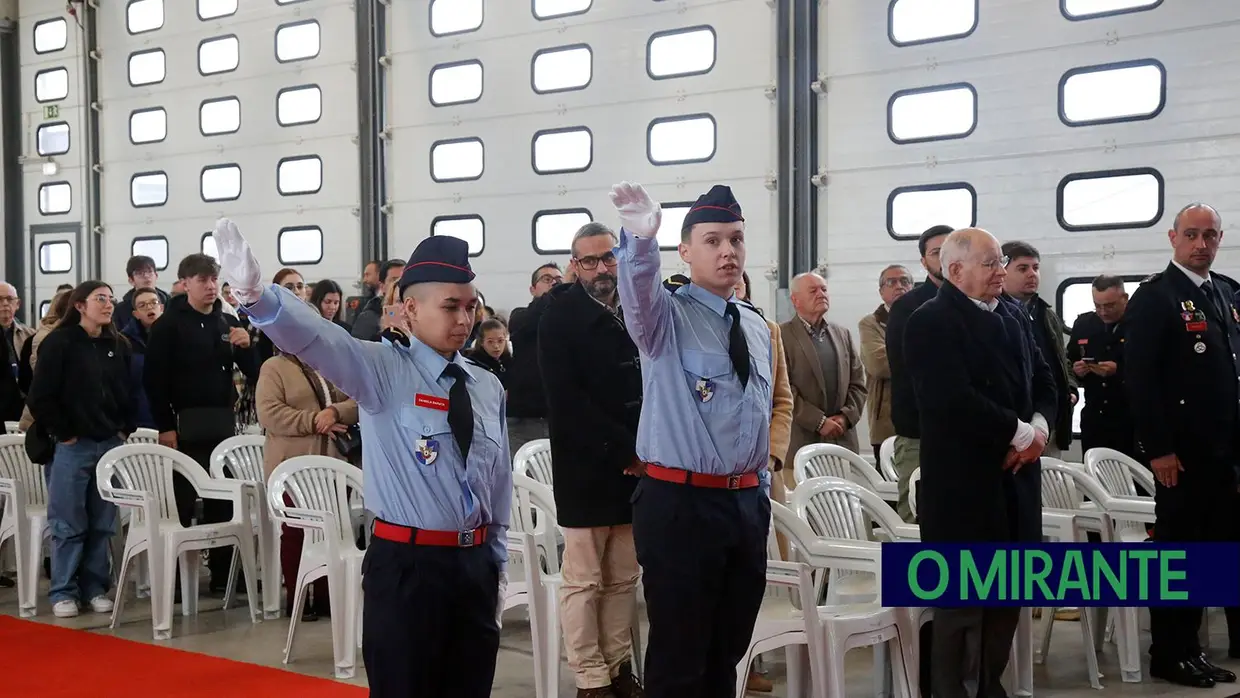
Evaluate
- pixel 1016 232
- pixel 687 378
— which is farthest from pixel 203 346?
pixel 1016 232

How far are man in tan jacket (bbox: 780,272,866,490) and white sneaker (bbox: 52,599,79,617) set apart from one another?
147 inches

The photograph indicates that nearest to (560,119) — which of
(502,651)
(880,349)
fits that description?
(880,349)

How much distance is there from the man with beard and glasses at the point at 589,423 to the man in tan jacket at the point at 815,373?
2.26m

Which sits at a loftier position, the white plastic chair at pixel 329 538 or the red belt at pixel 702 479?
the red belt at pixel 702 479

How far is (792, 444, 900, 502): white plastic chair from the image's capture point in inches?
240

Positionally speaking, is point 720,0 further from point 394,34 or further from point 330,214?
point 330,214

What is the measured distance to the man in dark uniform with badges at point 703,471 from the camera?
11.6 ft

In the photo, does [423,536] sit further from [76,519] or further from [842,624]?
[76,519]

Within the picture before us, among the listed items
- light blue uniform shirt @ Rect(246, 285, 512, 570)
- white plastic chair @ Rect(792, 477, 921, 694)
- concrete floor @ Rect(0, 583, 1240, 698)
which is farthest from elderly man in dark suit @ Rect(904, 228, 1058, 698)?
light blue uniform shirt @ Rect(246, 285, 512, 570)

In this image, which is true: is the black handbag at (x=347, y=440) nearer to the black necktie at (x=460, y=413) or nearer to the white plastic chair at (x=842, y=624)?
the white plastic chair at (x=842, y=624)

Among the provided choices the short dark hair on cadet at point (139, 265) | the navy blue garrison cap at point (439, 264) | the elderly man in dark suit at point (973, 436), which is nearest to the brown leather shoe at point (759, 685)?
the elderly man in dark suit at point (973, 436)

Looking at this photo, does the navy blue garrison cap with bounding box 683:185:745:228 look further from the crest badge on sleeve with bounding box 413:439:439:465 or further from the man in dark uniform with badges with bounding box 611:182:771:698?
the crest badge on sleeve with bounding box 413:439:439:465

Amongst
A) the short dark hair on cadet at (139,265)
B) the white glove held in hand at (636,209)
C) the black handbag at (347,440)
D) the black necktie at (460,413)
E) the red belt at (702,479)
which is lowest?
the black handbag at (347,440)

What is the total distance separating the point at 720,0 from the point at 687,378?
601cm
